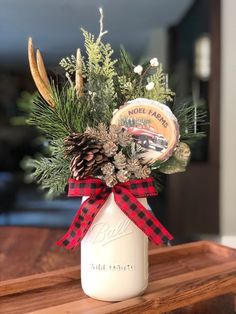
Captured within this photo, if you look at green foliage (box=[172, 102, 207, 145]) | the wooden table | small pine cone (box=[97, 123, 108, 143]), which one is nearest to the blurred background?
the wooden table

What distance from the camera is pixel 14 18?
2535 millimetres

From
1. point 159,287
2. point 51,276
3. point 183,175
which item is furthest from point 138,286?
point 183,175

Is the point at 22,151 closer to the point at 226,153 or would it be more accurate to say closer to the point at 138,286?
the point at 226,153

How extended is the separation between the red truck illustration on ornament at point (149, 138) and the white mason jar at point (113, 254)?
0.10 metres

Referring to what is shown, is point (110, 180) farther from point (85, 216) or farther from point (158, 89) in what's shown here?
point (158, 89)

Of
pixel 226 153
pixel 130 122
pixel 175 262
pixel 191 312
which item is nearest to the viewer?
pixel 130 122

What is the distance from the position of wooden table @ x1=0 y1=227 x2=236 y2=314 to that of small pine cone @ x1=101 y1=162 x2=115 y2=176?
0.22 meters

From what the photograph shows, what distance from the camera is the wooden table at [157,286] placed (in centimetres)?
71

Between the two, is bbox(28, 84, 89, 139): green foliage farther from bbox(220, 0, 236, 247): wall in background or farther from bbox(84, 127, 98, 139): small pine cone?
bbox(220, 0, 236, 247): wall in background

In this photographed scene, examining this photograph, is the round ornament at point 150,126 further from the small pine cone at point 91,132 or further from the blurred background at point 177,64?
the blurred background at point 177,64

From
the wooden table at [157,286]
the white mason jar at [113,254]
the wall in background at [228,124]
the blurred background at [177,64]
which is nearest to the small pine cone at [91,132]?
the white mason jar at [113,254]

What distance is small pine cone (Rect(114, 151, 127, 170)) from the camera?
667mm

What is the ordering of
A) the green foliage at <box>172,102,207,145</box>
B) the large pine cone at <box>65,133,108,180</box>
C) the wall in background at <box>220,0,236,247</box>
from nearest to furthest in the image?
the large pine cone at <box>65,133,108,180</box>, the green foliage at <box>172,102,207,145</box>, the wall in background at <box>220,0,236,247</box>

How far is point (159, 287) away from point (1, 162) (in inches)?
80.8
